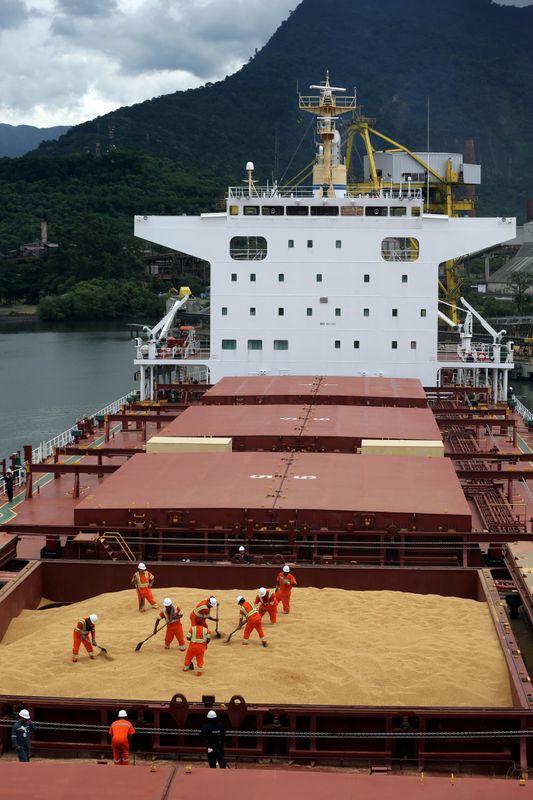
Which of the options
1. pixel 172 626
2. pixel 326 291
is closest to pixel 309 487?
pixel 172 626

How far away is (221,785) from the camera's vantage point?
816 cm

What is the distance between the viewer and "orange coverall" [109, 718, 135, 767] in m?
9.32

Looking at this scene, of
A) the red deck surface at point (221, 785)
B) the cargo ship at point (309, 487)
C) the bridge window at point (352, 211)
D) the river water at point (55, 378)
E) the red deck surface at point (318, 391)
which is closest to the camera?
the red deck surface at point (221, 785)

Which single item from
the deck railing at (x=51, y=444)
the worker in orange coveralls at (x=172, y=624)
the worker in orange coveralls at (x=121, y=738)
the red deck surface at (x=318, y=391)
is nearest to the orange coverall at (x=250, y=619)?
the worker in orange coveralls at (x=172, y=624)

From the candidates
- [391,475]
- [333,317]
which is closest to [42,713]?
[391,475]

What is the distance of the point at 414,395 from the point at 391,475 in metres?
8.35

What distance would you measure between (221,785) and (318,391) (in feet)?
60.2

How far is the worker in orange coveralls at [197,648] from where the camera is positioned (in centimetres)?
1085

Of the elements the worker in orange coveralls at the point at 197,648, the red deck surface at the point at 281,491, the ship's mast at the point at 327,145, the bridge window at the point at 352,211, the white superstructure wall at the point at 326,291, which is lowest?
the worker in orange coveralls at the point at 197,648

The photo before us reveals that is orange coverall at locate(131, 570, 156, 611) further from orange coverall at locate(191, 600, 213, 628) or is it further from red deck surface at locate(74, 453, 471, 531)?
red deck surface at locate(74, 453, 471, 531)

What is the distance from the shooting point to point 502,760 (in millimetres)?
9711

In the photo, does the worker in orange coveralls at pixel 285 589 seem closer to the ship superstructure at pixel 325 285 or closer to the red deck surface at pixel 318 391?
the red deck surface at pixel 318 391

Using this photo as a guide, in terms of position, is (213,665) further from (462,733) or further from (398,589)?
(398,589)

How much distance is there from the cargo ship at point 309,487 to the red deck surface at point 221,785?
129mm
